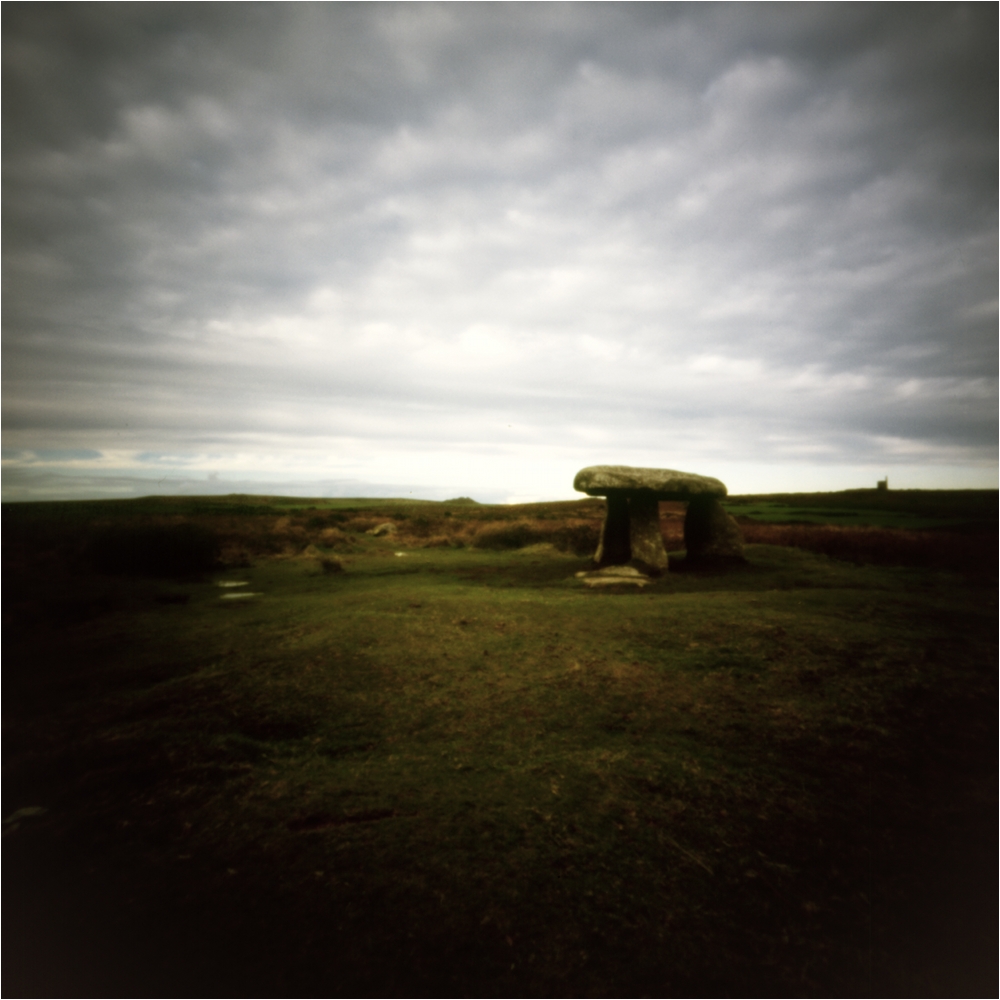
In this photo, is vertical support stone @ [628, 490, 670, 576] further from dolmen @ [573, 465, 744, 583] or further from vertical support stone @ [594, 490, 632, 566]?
vertical support stone @ [594, 490, 632, 566]

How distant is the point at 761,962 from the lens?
8.35ft

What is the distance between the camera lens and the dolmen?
42.2ft

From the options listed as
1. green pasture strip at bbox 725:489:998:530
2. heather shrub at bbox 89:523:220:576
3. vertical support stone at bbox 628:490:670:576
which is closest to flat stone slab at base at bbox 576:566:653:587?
vertical support stone at bbox 628:490:670:576

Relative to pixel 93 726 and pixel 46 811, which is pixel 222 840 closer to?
pixel 46 811

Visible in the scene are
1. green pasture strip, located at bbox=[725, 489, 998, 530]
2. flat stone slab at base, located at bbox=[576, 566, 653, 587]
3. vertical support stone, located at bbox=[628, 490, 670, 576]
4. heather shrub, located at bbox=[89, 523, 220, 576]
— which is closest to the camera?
flat stone slab at base, located at bbox=[576, 566, 653, 587]

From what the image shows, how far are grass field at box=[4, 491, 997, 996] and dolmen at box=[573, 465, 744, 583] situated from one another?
452 centimetres

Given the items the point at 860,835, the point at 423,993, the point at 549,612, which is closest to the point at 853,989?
the point at 860,835

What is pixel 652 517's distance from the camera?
13156 mm

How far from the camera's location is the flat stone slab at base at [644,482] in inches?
506

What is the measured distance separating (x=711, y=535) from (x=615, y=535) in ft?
8.35

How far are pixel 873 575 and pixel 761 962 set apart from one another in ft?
37.0

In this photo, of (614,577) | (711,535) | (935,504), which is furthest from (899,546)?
(935,504)

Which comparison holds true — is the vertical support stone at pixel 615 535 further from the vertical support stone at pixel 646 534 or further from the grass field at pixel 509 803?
the grass field at pixel 509 803

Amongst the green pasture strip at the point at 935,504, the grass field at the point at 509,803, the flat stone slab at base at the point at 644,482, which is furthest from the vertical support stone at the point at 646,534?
the green pasture strip at the point at 935,504
